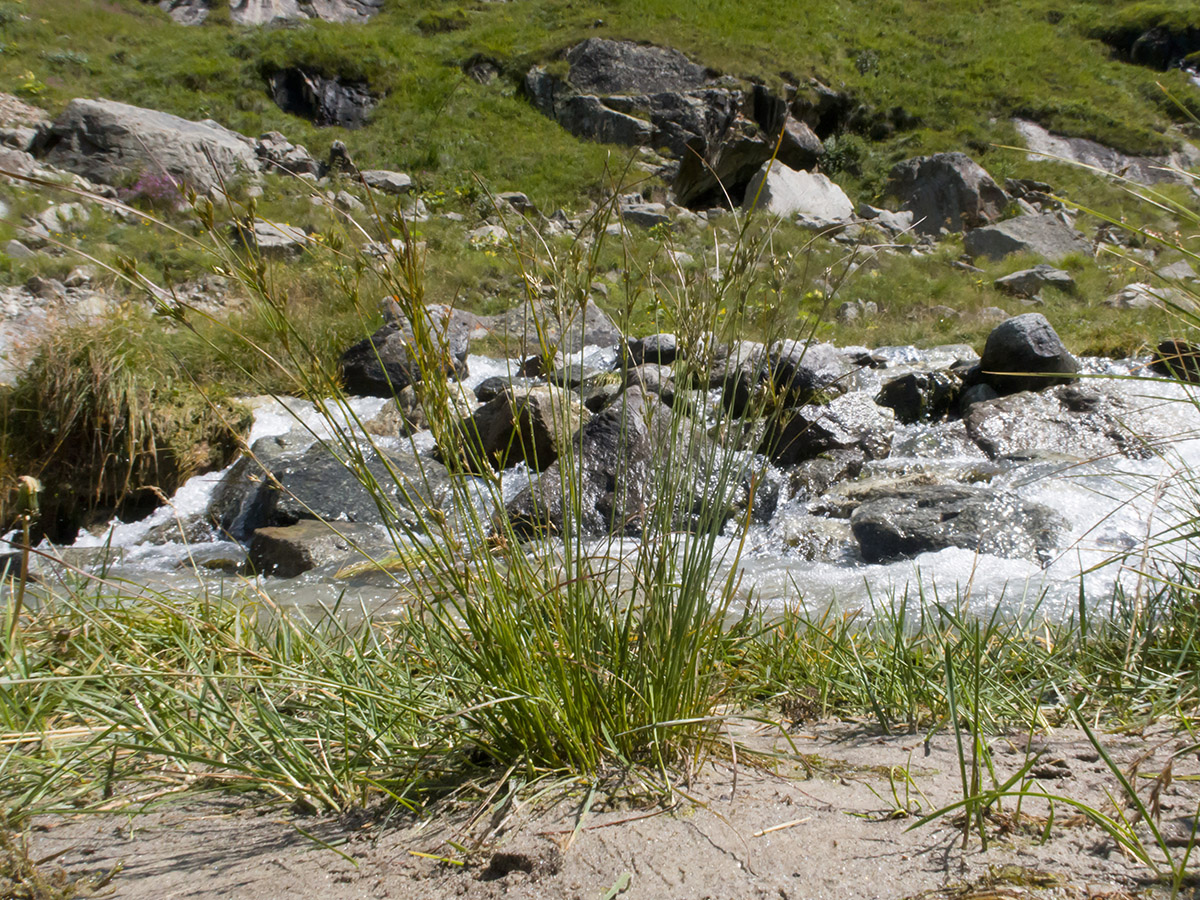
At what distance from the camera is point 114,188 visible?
12273 mm

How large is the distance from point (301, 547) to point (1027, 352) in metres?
6.70

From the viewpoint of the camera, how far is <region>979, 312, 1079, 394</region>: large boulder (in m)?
7.07

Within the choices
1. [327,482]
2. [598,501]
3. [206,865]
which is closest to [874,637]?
[206,865]

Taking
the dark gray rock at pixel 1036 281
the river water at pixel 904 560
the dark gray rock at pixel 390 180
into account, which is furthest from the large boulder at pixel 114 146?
the dark gray rock at pixel 1036 281

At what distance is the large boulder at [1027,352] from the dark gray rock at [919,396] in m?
0.45

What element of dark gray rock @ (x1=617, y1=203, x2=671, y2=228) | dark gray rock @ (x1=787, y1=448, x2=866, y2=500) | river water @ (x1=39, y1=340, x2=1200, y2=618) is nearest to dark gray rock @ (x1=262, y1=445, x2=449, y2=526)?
river water @ (x1=39, y1=340, x2=1200, y2=618)

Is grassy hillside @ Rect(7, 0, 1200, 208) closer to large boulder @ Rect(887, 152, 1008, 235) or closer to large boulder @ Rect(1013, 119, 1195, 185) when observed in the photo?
A: large boulder @ Rect(1013, 119, 1195, 185)

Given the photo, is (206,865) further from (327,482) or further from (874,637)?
(327,482)

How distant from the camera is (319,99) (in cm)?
1888

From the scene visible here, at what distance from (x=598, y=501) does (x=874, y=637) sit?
12.3 feet

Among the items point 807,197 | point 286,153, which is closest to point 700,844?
point 286,153

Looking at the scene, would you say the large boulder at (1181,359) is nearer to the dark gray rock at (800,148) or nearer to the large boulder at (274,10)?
the dark gray rock at (800,148)

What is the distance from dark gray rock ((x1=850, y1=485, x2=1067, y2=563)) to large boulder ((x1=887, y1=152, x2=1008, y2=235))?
12.8m

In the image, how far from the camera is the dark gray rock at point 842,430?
664 centimetres
